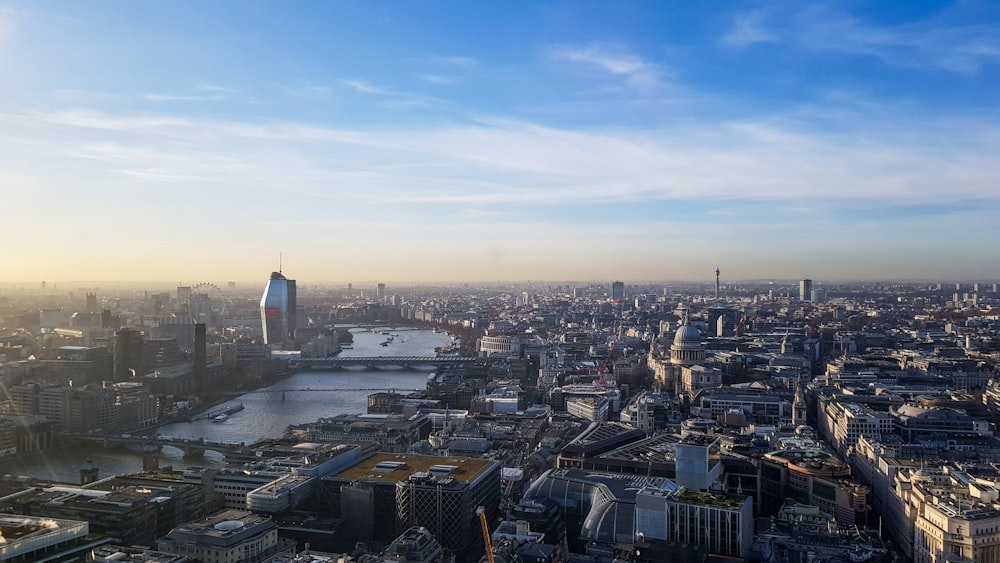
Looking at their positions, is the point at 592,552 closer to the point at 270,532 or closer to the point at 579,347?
the point at 270,532

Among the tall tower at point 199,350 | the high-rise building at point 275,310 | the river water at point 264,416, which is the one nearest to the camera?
the river water at point 264,416

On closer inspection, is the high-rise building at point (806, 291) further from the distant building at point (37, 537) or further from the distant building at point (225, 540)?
the distant building at point (37, 537)

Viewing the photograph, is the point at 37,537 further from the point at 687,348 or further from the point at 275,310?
the point at 275,310

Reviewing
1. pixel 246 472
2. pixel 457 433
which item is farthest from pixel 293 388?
pixel 246 472

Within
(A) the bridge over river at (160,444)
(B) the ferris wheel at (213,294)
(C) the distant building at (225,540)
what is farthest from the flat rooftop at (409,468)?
(B) the ferris wheel at (213,294)

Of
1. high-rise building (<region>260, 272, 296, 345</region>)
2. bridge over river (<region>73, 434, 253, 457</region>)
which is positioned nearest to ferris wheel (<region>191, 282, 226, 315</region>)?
high-rise building (<region>260, 272, 296, 345</region>)

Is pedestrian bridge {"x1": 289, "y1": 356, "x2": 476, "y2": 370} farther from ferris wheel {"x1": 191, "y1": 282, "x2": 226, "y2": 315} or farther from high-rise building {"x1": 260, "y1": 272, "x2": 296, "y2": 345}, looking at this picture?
ferris wheel {"x1": 191, "y1": 282, "x2": 226, "y2": 315}
